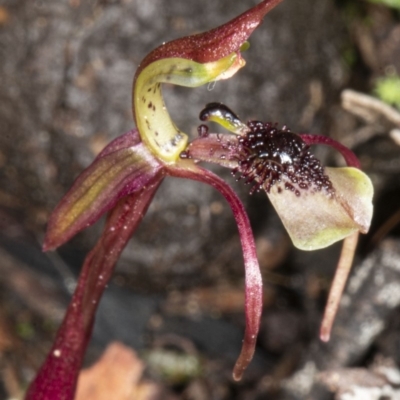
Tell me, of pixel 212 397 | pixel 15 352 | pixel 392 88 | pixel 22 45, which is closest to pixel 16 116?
pixel 22 45

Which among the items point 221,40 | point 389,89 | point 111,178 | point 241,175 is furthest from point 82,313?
point 389,89

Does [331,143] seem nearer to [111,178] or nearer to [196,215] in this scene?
[111,178]

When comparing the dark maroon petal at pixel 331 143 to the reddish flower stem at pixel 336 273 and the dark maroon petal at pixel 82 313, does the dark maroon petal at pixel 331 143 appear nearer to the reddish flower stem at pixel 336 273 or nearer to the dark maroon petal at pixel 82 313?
the reddish flower stem at pixel 336 273

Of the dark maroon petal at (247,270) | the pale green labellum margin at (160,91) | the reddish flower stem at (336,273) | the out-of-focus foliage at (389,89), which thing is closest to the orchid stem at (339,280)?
the reddish flower stem at (336,273)

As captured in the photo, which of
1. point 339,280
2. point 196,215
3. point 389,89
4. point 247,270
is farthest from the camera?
point 389,89

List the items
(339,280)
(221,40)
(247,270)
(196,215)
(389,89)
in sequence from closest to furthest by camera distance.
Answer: (221,40), (247,270), (339,280), (196,215), (389,89)

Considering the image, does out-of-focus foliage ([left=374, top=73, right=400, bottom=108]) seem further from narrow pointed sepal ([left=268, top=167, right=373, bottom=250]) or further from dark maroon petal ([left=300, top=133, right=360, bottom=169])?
narrow pointed sepal ([left=268, top=167, right=373, bottom=250])
